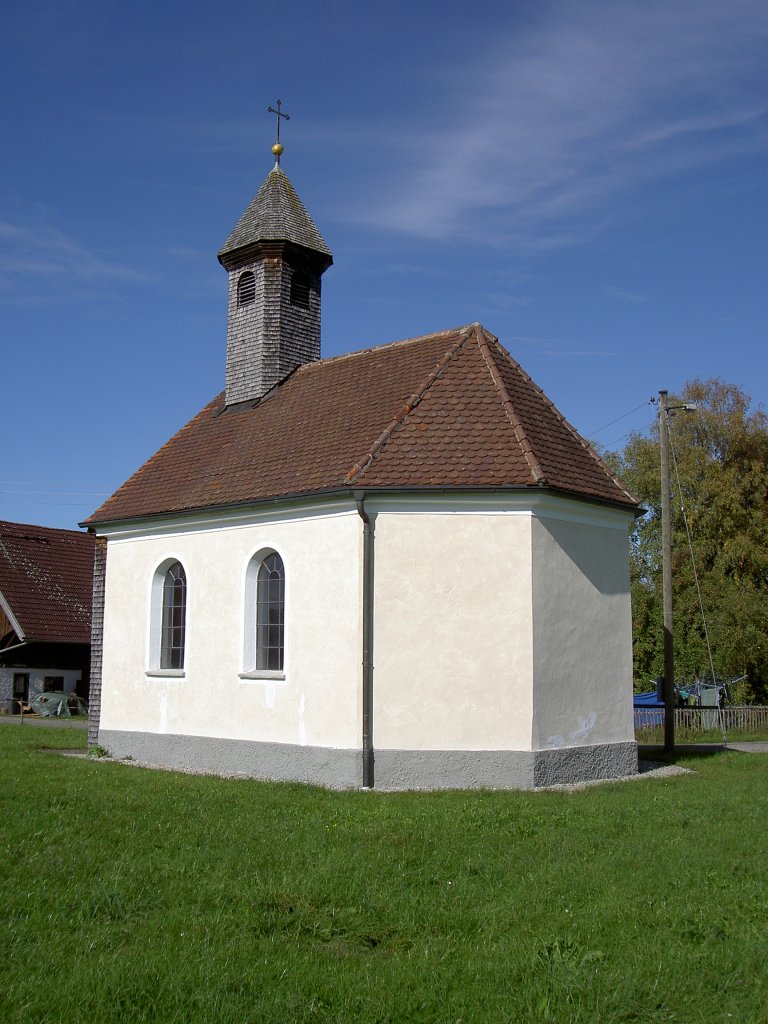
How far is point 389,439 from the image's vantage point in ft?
47.3

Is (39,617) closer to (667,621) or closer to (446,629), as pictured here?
(667,621)

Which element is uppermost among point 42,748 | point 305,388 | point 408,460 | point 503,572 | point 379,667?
point 305,388

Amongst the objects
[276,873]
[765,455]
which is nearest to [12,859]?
[276,873]

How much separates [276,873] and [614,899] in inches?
105

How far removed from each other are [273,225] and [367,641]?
1004 cm

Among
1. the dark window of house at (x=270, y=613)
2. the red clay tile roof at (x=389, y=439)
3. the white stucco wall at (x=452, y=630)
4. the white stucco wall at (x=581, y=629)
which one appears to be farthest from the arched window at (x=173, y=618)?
the white stucco wall at (x=581, y=629)

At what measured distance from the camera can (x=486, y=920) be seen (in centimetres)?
658

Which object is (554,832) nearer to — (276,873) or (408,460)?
(276,873)

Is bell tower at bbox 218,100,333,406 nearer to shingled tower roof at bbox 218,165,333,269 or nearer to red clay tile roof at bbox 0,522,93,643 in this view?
shingled tower roof at bbox 218,165,333,269

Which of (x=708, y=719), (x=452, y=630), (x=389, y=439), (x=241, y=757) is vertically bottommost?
(x=708, y=719)

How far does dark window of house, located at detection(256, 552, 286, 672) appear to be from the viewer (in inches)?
592

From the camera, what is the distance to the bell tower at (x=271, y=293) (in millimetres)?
19219

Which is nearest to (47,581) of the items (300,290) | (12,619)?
(12,619)

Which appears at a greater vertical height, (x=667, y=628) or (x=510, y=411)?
(x=510, y=411)
